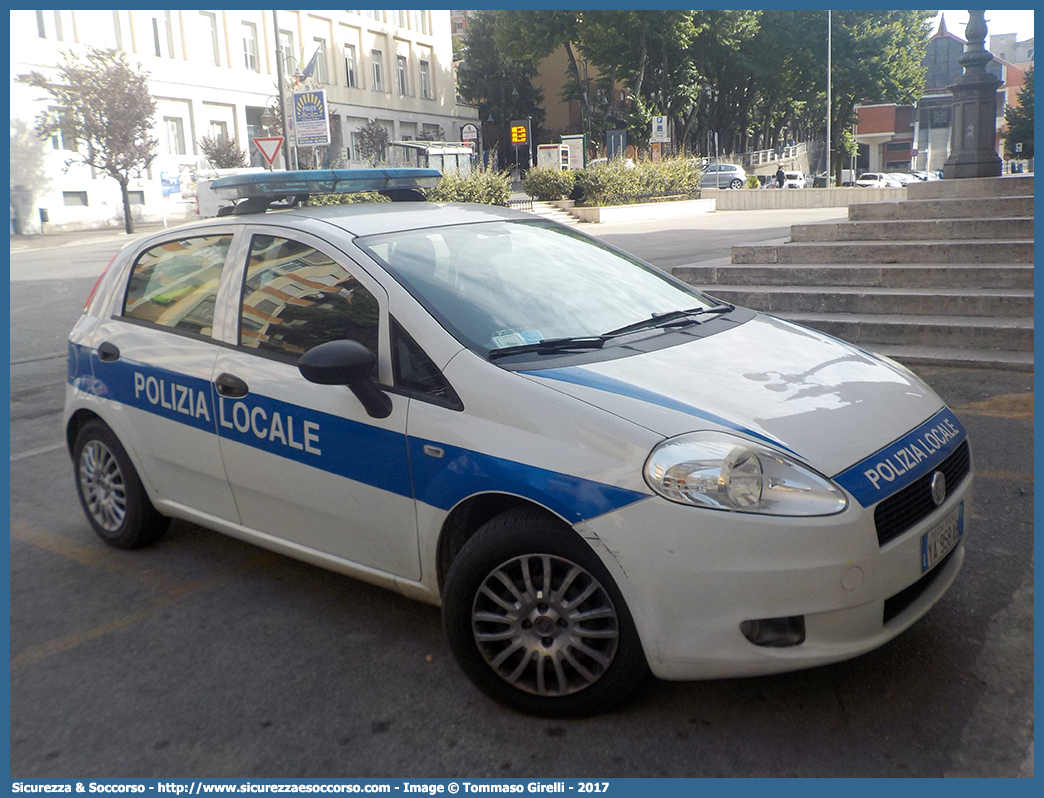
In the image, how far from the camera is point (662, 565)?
269cm

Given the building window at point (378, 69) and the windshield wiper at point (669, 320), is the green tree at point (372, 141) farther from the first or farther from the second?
the windshield wiper at point (669, 320)

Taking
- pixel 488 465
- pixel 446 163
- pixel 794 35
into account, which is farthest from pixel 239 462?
pixel 794 35

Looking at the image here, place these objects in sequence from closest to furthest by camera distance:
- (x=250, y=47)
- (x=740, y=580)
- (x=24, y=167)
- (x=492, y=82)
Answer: (x=740, y=580), (x=24, y=167), (x=250, y=47), (x=492, y=82)

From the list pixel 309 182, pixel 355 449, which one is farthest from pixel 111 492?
pixel 355 449

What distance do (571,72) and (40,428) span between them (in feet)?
182

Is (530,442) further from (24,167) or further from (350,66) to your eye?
(350,66)

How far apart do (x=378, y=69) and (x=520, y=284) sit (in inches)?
2200

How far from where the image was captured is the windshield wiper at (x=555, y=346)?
129 inches

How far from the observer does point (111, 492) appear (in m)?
4.52

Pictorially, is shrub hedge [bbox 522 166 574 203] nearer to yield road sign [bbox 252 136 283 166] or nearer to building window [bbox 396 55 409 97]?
yield road sign [bbox 252 136 283 166]

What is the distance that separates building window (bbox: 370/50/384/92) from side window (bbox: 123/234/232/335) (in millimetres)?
53921

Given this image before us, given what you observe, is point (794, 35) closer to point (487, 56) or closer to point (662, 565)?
point (487, 56)

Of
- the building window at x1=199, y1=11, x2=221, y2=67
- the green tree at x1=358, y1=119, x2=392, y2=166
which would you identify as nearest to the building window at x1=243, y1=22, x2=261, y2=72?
the building window at x1=199, y1=11, x2=221, y2=67

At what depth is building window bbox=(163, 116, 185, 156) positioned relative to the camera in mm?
43688
